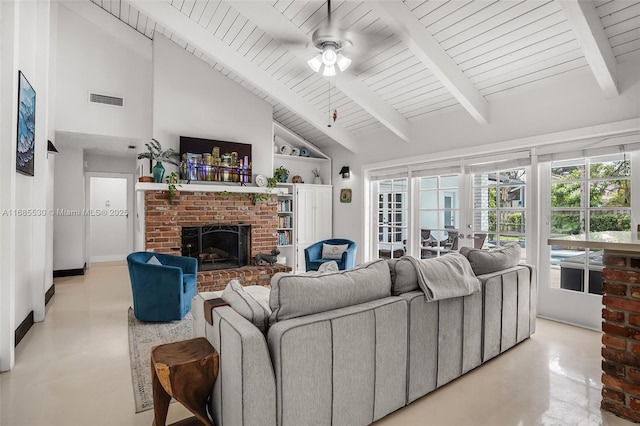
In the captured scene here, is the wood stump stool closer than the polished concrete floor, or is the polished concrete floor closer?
the wood stump stool

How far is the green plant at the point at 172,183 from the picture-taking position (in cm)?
477

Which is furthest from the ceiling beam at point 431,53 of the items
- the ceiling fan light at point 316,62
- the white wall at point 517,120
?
the ceiling fan light at point 316,62

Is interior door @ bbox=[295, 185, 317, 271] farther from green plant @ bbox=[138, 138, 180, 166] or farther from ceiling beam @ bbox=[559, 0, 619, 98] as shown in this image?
ceiling beam @ bbox=[559, 0, 619, 98]

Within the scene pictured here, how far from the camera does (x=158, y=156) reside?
15.9ft

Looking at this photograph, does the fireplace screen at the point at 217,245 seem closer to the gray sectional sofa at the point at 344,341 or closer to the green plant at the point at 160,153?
the green plant at the point at 160,153

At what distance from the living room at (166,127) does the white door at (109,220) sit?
2.66 feet

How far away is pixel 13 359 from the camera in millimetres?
2629

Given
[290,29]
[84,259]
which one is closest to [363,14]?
[290,29]

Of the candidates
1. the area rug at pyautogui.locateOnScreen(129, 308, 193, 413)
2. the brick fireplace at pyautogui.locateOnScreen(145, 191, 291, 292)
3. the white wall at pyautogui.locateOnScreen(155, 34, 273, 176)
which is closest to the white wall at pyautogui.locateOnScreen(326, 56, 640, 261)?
the brick fireplace at pyautogui.locateOnScreen(145, 191, 291, 292)

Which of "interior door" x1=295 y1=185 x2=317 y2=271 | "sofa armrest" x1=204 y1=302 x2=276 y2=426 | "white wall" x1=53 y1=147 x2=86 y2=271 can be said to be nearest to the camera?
"sofa armrest" x1=204 y1=302 x2=276 y2=426

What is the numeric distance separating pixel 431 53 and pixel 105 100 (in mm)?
4457

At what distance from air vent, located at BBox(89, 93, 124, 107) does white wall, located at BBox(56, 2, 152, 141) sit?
5 cm

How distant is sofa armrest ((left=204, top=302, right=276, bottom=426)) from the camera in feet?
4.77

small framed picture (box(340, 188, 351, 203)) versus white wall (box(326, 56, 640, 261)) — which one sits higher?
white wall (box(326, 56, 640, 261))
